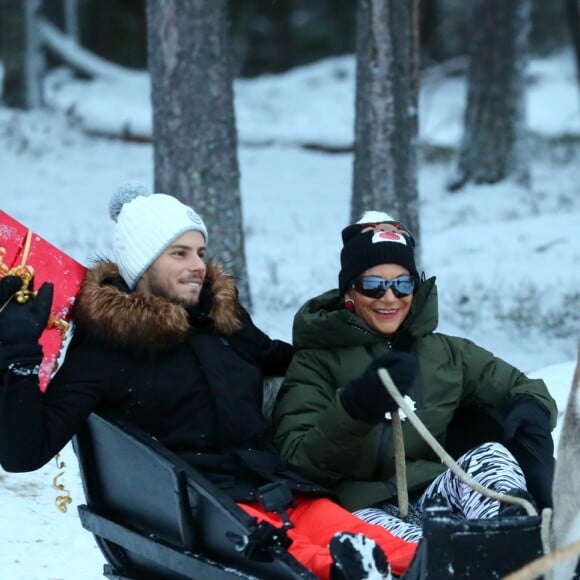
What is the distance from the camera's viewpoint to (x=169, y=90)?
21.7ft

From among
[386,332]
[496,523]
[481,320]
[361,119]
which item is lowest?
[481,320]

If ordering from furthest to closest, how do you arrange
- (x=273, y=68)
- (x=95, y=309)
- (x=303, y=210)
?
(x=273, y=68)
(x=303, y=210)
(x=95, y=309)

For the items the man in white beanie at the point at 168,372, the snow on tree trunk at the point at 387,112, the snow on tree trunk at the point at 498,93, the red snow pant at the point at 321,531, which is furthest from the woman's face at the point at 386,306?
the snow on tree trunk at the point at 498,93

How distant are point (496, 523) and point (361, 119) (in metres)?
5.14

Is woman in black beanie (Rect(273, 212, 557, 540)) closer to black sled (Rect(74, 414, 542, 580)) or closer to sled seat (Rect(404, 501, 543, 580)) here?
black sled (Rect(74, 414, 542, 580))

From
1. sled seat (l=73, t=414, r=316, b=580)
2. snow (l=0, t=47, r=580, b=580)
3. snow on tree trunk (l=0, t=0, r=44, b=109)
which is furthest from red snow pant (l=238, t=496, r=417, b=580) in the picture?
snow on tree trunk (l=0, t=0, r=44, b=109)

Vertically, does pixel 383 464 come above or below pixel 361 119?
below

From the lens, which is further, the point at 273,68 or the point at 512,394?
the point at 273,68

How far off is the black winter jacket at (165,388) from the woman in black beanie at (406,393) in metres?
0.13

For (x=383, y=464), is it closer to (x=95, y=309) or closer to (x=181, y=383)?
(x=181, y=383)

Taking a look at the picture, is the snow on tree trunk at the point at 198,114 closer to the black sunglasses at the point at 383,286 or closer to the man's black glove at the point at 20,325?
the black sunglasses at the point at 383,286

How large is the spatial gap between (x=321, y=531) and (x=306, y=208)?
9667mm

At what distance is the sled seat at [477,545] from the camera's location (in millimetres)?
2451

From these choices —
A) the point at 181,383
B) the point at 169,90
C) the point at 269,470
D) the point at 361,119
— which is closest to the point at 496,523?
the point at 269,470
